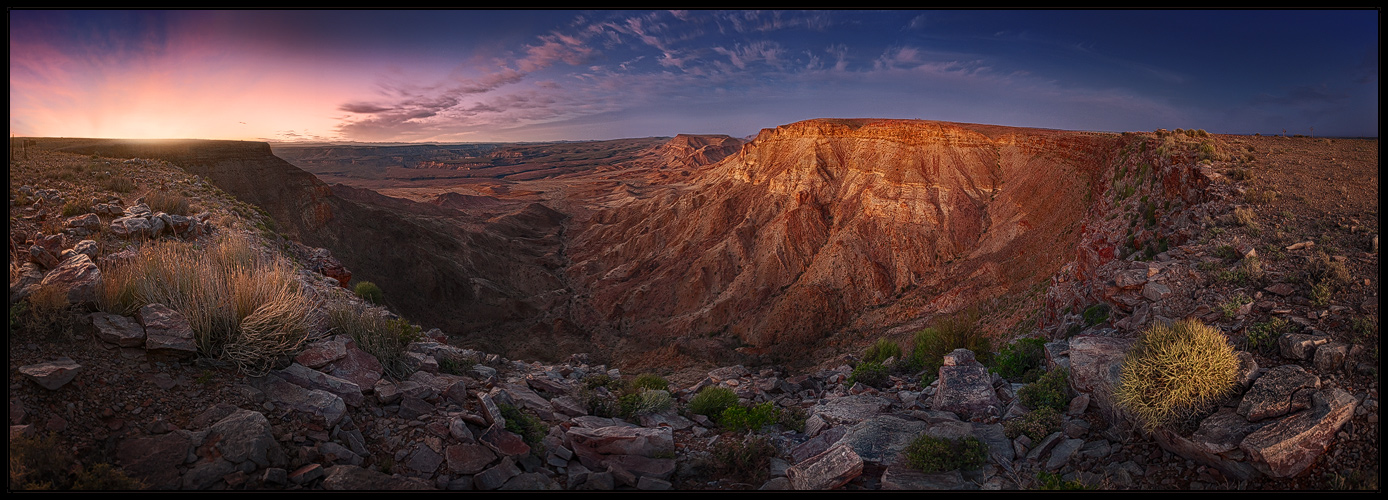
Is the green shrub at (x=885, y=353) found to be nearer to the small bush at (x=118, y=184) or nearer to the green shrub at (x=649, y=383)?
the green shrub at (x=649, y=383)

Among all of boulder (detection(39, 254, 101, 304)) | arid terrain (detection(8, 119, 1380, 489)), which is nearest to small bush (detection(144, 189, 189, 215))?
arid terrain (detection(8, 119, 1380, 489))

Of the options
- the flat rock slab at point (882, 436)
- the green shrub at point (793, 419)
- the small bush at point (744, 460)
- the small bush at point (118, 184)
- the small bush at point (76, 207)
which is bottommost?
the green shrub at point (793, 419)

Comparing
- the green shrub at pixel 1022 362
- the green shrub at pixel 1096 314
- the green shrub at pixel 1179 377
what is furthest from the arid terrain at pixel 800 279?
the green shrub at pixel 1022 362

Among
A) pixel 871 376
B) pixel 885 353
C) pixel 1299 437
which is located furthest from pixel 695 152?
pixel 1299 437

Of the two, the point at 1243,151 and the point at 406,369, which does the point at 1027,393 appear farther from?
the point at 1243,151

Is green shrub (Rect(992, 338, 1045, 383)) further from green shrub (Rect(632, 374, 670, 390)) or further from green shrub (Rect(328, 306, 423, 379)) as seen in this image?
green shrub (Rect(328, 306, 423, 379))

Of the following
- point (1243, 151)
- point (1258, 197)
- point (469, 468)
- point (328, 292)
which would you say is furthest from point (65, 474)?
point (1243, 151)
